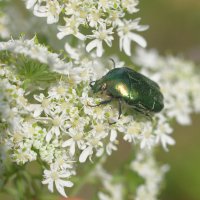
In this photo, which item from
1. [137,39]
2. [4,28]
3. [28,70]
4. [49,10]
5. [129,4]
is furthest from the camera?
[4,28]

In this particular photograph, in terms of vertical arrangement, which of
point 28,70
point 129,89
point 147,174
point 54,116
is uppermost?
point 28,70

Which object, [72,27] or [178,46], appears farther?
[178,46]

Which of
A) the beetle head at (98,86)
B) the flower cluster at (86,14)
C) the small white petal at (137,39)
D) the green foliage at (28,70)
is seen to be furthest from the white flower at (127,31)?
the green foliage at (28,70)

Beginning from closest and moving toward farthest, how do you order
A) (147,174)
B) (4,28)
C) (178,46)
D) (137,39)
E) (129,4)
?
(129,4)
(137,39)
(4,28)
(147,174)
(178,46)

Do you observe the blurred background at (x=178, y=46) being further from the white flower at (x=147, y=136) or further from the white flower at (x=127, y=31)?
the white flower at (x=147, y=136)

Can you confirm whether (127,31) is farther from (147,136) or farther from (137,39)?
(147,136)

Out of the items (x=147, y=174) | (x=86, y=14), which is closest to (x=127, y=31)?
(x=86, y=14)
